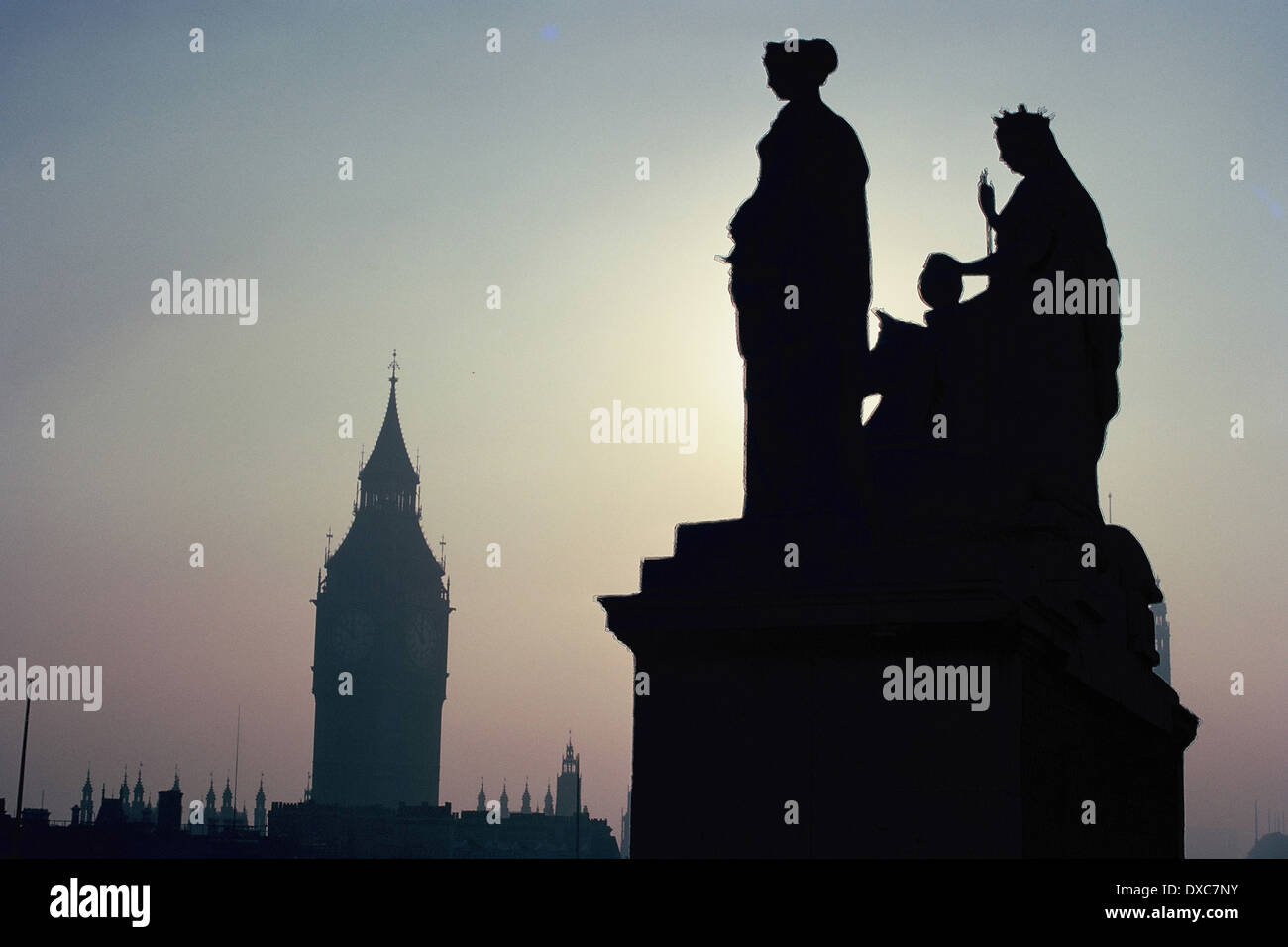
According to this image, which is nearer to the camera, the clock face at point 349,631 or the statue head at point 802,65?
the statue head at point 802,65

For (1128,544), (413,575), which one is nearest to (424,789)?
(413,575)

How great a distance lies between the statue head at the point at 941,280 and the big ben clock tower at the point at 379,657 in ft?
535

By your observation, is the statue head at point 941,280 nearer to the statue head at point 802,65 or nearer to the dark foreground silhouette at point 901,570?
the dark foreground silhouette at point 901,570

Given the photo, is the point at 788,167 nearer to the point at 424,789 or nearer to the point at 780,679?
the point at 780,679

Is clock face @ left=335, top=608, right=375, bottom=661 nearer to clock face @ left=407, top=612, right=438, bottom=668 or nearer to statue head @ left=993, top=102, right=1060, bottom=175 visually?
clock face @ left=407, top=612, right=438, bottom=668

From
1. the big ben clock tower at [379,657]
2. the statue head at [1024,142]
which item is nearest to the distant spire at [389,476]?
the big ben clock tower at [379,657]

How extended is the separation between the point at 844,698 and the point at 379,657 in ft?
552

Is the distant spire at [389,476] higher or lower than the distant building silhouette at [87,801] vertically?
higher

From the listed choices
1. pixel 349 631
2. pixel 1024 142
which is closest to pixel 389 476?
pixel 349 631

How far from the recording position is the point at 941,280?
43.8 feet

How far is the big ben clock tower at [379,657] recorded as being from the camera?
6895 inches

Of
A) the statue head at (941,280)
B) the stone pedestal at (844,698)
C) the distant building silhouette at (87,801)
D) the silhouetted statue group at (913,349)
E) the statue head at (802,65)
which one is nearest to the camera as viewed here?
the stone pedestal at (844,698)

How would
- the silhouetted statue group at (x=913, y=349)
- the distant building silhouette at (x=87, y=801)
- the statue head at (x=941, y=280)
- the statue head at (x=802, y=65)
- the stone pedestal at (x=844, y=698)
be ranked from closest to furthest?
1. the stone pedestal at (x=844, y=698)
2. the silhouetted statue group at (x=913, y=349)
3. the statue head at (x=802, y=65)
4. the statue head at (x=941, y=280)
5. the distant building silhouette at (x=87, y=801)
